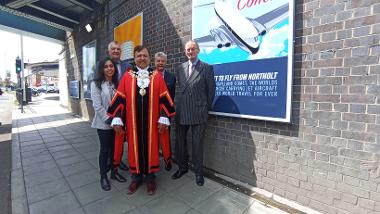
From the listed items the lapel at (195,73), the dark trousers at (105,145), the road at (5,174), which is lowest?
the road at (5,174)

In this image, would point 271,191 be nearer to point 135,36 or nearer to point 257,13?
point 257,13

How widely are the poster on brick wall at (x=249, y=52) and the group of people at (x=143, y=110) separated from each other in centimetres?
32

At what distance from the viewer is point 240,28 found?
3084 millimetres

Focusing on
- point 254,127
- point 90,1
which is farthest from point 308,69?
point 90,1

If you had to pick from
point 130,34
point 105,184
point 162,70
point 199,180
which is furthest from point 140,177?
point 130,34

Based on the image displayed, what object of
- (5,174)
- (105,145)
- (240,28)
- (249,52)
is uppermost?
(240,28)

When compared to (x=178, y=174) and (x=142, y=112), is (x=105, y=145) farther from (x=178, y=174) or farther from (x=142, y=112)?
(x=178, y=174)

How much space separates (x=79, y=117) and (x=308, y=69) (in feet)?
30.6

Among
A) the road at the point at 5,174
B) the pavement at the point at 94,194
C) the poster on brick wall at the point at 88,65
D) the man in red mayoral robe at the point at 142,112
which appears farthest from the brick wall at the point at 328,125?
the poster on brick wall at the point at 88,65

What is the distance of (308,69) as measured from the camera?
2457mm

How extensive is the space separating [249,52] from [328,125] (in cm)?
126

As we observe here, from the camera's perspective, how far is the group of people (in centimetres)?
286

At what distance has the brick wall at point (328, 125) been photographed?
2.10 meters

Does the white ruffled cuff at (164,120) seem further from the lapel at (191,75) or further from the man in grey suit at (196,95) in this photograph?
the lapel at (191,75)
